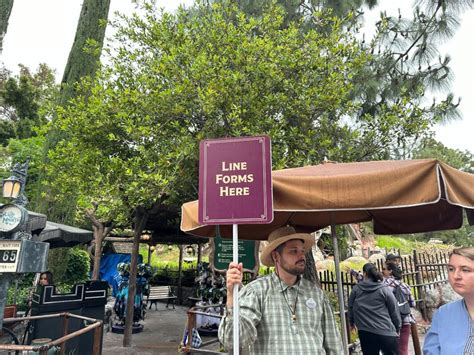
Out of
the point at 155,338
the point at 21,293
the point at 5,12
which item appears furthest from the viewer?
the point at 5,12

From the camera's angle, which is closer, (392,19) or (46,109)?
(46,109)

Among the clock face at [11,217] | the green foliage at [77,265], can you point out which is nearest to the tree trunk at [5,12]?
the clock face at [11,217]

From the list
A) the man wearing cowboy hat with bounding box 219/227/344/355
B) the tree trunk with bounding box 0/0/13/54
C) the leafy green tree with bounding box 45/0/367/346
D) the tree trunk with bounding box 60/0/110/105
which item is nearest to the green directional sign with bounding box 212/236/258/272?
the leafy green tree with bounding box 45/0/367/346

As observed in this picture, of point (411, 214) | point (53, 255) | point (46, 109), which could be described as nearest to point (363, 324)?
point (411, 214)

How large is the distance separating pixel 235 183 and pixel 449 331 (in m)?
1.61

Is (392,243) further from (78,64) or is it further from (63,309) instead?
(63,309)

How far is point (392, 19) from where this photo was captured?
802 centimetres

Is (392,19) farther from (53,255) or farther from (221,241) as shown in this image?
(53,255)

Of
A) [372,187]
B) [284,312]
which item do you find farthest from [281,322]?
[372,187]

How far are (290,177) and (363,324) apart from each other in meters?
3.34

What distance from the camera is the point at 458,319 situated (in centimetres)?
205

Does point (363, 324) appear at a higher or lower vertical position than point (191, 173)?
lower

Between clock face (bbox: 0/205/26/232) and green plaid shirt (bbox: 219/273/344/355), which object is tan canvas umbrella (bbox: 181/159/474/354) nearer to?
green plaid shirt (bbox: 219/273/344/355)

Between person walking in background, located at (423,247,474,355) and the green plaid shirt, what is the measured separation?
62 centimetres
